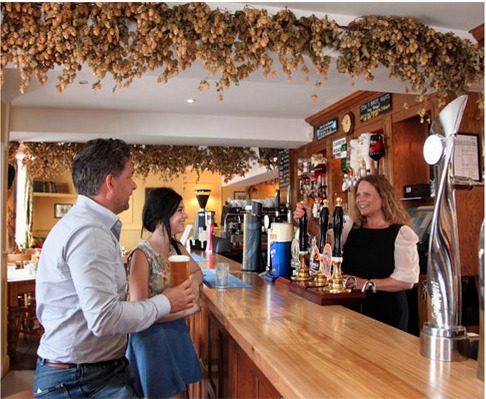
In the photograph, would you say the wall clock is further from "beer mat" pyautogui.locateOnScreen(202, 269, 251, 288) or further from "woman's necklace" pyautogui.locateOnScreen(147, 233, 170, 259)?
"woman's necklace" pyautogui.locateOnScreen(147, 233, 170, 259)

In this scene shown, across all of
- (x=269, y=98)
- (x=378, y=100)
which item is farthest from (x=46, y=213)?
(x=378, y=100)

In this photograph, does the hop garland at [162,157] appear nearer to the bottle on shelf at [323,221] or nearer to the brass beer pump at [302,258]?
the brass beer pump at [302,258]

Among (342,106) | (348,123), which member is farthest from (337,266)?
(342,106)

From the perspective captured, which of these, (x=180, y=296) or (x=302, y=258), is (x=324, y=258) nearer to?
(x=302, y=258)

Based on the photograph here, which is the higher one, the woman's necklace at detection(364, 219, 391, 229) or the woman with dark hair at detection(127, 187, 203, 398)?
the woman's necklace at detection(364, 219, 391, 229)

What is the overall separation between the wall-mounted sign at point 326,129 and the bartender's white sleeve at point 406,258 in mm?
3319

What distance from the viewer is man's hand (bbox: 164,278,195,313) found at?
1.62 m

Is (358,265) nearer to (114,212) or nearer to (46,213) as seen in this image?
(114,212)

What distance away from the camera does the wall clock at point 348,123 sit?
5.11 m

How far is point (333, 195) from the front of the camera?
18.3 feet

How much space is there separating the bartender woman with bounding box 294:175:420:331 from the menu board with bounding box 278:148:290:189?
4233 millimetres

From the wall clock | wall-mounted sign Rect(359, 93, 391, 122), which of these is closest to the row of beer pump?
wall-mounted sign Rect(359, 93, 391, 122)

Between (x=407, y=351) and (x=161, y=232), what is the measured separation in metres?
1.22

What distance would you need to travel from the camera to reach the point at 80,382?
1483 millimetres
